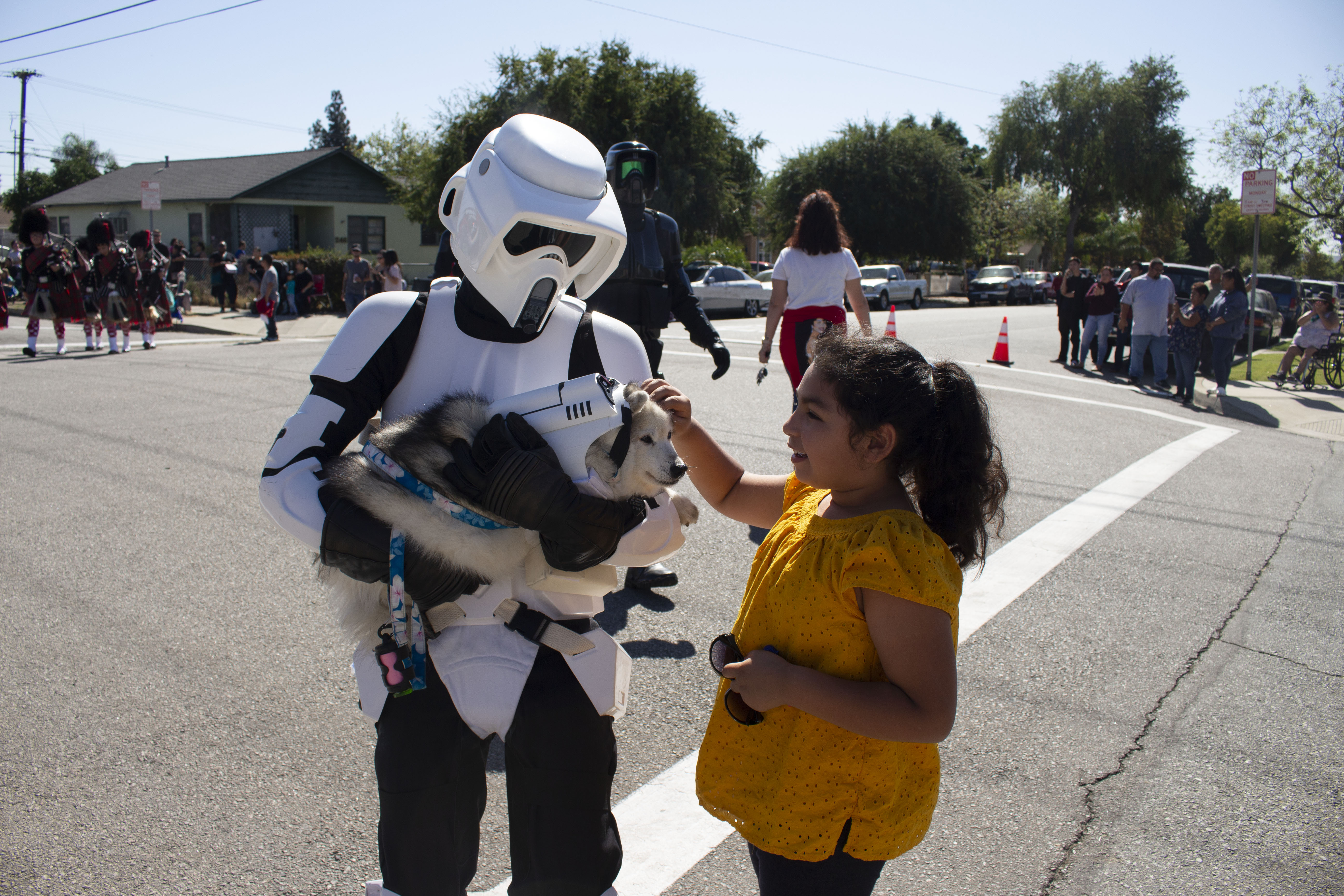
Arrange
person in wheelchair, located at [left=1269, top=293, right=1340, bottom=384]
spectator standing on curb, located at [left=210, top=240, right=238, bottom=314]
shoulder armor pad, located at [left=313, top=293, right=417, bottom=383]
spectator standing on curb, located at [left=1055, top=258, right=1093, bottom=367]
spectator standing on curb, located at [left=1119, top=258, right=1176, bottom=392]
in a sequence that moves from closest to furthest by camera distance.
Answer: shoulder armor pad, located at [left=313, top=293, right=417, bottom=383]
spectator standing on curb, located at [left=1119, top=258, right=1176, bottom=392]
person in wheelchair, located at [left=1269, top=293, right=1340, bottom=384]
spectator standing on curb, located at [left=1055, top=258, right=1093, bottom=367]
spectator standing on curb, located at [left=210, top=240, right=238, bottom=314]

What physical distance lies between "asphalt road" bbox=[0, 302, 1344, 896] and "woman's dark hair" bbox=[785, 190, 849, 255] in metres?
1.95

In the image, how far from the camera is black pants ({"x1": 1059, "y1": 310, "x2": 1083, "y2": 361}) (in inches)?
636

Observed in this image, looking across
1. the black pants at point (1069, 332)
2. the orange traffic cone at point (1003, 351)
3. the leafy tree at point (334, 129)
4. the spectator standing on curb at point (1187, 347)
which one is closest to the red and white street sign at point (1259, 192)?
the spectator standing on curb at point (1187, 347)

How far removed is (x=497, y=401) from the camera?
1880 mm

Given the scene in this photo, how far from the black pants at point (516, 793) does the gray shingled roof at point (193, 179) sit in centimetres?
3996

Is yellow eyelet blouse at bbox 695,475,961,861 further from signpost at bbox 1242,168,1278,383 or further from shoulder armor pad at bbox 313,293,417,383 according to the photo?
signpost at bbox 1242,168,1278,383

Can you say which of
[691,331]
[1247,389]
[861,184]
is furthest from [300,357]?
[861,184]

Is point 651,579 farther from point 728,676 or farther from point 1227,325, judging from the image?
point 1227,325

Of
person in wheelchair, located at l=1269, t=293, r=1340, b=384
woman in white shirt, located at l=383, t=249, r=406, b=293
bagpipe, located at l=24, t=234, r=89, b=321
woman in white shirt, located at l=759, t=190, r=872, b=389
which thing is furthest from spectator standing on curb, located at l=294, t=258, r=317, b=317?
person in wheelchair, located at l=1269, t=293, r=1340, b=384

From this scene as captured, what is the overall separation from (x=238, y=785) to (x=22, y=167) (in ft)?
226

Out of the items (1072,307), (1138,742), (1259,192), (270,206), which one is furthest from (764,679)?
(270,206)

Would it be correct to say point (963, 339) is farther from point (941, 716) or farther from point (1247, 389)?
point (941, 716)

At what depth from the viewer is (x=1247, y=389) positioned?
46.0 ft

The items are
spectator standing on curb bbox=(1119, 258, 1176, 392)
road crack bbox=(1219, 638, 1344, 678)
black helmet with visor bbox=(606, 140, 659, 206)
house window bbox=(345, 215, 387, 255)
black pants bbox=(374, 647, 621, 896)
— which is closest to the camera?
black pants bbox=(374, 647, 621, 896)
